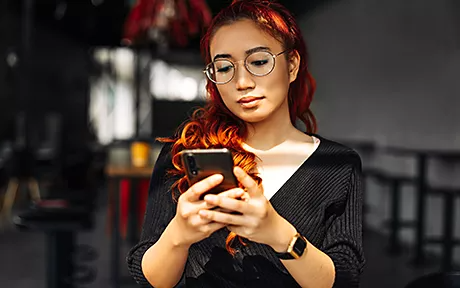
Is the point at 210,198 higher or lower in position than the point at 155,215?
higher

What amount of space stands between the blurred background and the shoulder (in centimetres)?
100

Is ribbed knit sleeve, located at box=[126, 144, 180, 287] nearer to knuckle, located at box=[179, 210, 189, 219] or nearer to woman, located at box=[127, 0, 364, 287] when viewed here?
woman, located at box=[127, 0, 364, 287]

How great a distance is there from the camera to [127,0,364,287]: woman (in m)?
0.98

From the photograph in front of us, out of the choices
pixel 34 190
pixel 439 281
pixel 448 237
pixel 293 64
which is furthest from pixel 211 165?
pixel 34 190

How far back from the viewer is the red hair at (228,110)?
101 centimetres

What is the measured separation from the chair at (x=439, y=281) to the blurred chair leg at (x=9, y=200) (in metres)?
5.86

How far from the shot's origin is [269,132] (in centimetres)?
108

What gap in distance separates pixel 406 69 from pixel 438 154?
1834 millimetres

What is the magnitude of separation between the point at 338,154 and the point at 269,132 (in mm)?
169

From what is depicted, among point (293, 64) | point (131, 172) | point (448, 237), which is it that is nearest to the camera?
point (293, 64)

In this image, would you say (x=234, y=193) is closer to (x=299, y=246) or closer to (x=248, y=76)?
(x=299, y=246)

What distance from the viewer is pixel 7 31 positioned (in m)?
7.29

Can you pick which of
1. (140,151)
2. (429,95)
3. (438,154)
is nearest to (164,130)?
(140,151)

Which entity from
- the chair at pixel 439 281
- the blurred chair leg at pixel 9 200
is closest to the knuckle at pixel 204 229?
the chair at pixel 439 281
